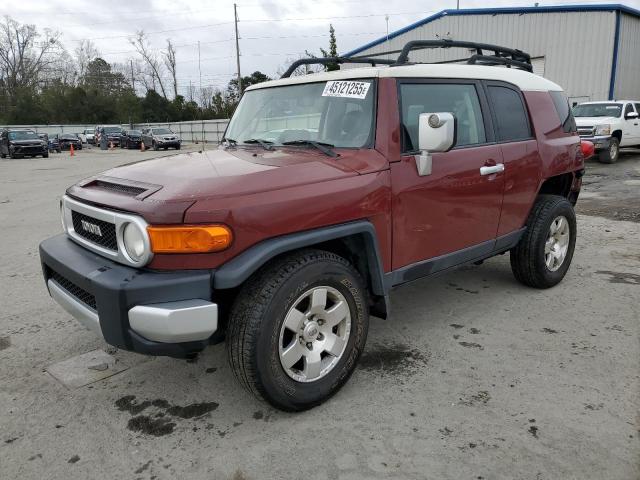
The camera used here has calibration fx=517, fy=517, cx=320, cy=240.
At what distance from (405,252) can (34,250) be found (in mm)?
5259

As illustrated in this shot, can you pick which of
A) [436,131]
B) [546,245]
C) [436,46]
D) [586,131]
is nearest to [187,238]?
[436,131]

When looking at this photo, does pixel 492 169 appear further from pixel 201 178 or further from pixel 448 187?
pixel 201 178

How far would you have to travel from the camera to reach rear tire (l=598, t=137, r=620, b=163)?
599 inches

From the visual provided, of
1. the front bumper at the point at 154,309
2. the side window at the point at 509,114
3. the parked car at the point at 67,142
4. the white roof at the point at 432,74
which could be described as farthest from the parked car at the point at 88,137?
the front bumper at the point at 154,309

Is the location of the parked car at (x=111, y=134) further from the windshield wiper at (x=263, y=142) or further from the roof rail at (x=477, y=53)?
the windshield wiper at (x=263, y=142)

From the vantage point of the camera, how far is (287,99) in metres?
3.77

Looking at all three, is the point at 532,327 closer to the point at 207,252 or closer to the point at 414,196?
the point at 414,196

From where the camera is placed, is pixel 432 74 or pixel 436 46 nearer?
pixel 432 74

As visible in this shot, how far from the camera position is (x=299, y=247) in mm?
2742

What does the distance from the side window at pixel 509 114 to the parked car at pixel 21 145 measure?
29.2 metres

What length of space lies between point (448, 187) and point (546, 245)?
5.62ft

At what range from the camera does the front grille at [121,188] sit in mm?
2748

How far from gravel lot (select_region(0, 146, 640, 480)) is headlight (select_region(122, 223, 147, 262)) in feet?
3.23

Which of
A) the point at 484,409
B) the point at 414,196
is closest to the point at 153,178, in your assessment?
the point at 414,196
